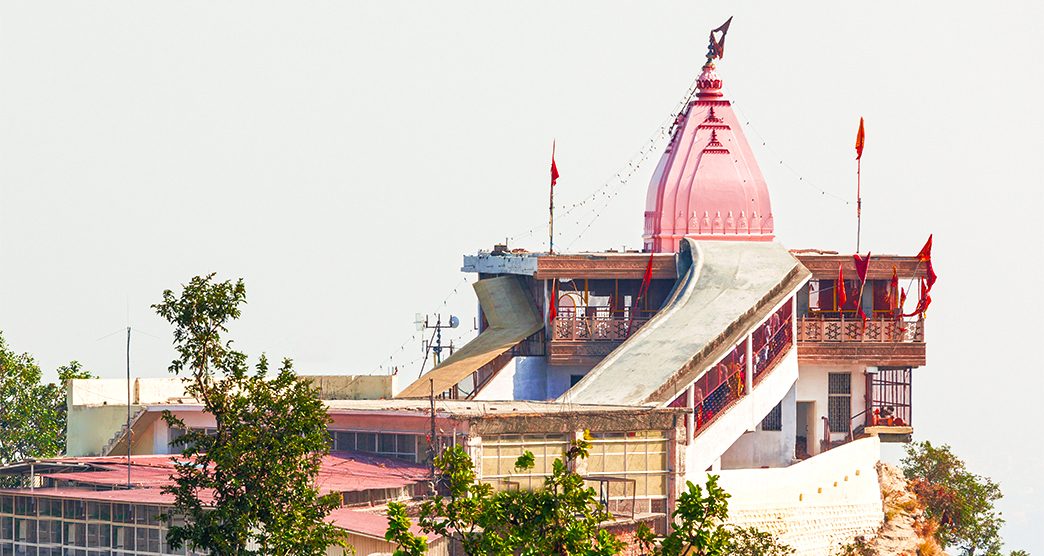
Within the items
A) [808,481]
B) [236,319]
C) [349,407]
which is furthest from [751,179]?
[236,319]

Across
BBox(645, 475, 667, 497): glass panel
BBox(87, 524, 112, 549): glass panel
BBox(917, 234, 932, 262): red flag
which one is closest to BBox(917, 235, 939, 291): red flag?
BBox(917, 234, 932, 262): red flag

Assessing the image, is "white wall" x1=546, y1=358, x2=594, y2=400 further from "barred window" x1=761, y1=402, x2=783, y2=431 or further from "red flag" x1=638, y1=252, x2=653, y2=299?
"barred window" x1=761, y1=402, x2=783, y2=431

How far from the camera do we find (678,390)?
6022cm

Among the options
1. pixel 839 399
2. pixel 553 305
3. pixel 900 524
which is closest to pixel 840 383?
pixel 839 399

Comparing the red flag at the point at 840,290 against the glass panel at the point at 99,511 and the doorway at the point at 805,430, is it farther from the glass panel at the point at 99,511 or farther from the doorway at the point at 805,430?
the glass panel at the point at 99,511

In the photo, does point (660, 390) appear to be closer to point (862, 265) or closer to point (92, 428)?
point (862, 265)

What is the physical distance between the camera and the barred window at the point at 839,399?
226ft

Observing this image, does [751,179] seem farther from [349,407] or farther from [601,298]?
[349,407]

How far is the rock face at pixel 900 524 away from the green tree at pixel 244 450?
2637 cm

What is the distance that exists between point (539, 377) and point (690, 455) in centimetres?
1098

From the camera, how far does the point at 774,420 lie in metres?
66.9

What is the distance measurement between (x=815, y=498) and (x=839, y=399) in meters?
7.28

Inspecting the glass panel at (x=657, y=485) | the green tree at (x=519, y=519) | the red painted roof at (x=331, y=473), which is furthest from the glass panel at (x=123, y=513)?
the green tree at (x=519, y=519)

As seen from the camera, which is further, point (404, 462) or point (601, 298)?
point (601, 298)
